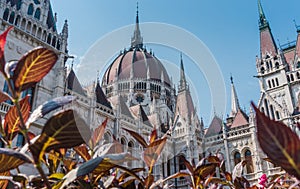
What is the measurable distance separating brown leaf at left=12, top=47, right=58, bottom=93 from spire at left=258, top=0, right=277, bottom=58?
2903cm

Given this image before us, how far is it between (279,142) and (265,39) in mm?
31932

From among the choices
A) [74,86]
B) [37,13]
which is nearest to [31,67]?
[37,13]

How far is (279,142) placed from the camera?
545 millimetres

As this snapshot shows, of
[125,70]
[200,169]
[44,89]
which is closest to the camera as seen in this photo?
[200,169]

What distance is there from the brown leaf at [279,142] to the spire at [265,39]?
28978mm

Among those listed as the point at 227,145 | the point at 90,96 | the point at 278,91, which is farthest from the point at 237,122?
the point at 90,96

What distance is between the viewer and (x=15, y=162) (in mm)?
855

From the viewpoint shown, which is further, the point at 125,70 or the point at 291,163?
the point at 125,70

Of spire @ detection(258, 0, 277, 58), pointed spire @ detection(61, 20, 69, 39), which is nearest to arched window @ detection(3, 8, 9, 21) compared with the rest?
pointed spire @ detection(61, 20, 69, 39)

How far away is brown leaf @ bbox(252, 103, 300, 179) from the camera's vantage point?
54 centimetres

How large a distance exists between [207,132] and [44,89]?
692 inches

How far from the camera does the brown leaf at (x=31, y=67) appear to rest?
0.74 m

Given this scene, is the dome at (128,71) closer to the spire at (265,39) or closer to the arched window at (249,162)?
the spire at (265,39)

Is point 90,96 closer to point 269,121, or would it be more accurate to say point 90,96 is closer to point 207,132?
point 207,132
